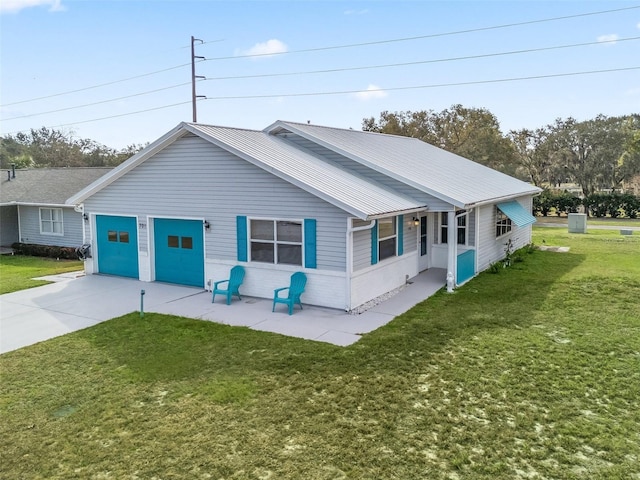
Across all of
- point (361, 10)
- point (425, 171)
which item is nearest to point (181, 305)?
point (425, 171)

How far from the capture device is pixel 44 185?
25.6 meters

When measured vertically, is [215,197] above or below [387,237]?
above

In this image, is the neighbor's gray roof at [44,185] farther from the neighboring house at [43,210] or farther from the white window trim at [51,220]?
the white window trim at [51,220]

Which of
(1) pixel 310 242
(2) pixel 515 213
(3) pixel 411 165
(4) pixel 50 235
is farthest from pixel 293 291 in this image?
(4) pixel 50 235

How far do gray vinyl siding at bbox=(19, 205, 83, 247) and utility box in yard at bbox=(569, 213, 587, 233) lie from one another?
2556 centimetres

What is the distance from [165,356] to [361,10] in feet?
55.1

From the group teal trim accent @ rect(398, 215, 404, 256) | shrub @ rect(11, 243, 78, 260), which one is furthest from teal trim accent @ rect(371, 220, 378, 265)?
shrub @ rect(11, 243, 78, 260)

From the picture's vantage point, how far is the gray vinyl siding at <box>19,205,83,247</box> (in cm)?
2303

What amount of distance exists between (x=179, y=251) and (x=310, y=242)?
15.2 ft

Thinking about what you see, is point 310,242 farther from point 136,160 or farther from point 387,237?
point 136,160

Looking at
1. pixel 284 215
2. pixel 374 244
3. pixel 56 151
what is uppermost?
pixel 56 151

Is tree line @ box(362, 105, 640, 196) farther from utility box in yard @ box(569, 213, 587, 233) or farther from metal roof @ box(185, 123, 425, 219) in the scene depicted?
metal roof @ box(185, 123, 425, 219)

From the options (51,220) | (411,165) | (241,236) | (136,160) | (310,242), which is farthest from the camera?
(51,220)

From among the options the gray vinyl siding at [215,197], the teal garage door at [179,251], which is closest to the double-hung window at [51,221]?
the gray vinyl siding at [215,197]
